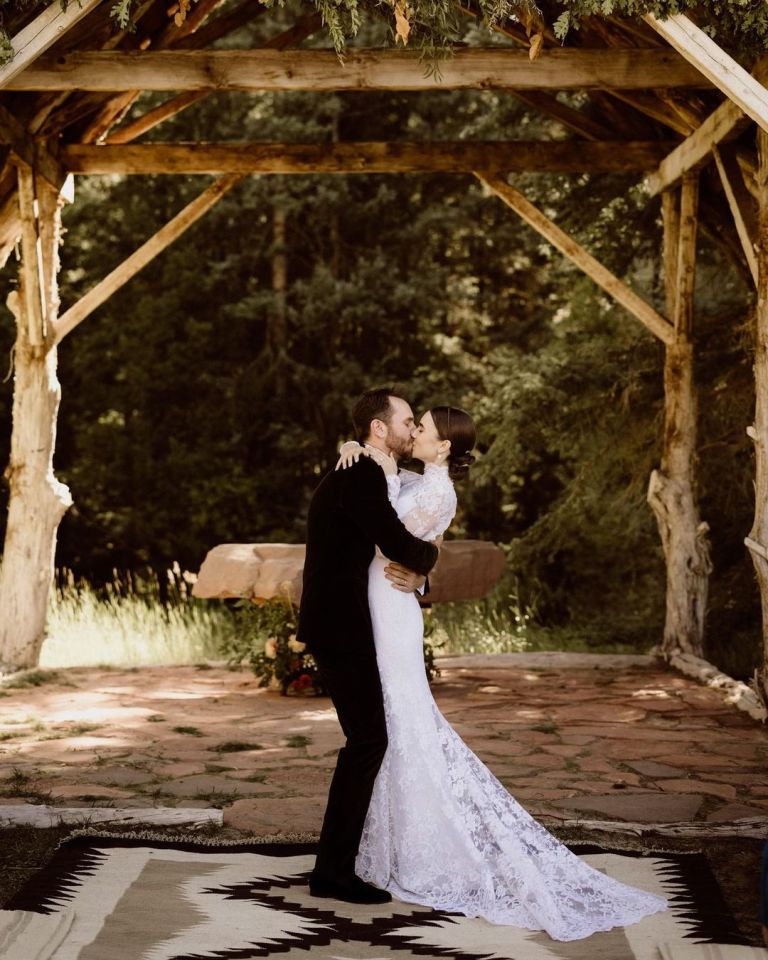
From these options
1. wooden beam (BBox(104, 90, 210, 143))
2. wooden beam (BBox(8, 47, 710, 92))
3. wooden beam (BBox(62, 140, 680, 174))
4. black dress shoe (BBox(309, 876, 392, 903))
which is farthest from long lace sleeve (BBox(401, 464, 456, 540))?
wooden beam (BBox(104, 90, 210, 143))

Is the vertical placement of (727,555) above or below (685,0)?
below

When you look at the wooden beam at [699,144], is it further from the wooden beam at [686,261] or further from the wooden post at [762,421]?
the wooden post at [762,421]

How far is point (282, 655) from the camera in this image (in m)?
9.30

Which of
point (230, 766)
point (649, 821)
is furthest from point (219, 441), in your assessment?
point (649, 821)

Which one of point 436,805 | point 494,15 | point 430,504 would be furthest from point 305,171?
point 436,805

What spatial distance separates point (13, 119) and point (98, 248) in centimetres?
960

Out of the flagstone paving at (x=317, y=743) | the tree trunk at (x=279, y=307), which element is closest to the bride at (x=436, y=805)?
the flagstone paving at (x=317, y=743)

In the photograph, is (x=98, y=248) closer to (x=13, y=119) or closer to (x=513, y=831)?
(x=13, y=119)

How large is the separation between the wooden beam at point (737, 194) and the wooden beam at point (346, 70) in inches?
34.8

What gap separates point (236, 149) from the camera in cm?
1055

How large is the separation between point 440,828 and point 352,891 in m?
0.39

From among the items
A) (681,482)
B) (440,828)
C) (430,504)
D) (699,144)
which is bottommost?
(440,828)

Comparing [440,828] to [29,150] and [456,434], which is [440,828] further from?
[29,150]

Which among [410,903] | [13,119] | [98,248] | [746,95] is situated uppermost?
[98,248]
